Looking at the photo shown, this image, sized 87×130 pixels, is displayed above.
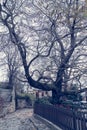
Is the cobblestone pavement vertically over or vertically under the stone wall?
under

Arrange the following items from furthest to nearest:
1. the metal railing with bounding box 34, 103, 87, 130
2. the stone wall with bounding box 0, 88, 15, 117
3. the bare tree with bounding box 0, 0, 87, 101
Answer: the stone wall with bounding box 0, 88, 15, 117, the bare tree with bounding box 0, 0, 87, 101, the metal railing with bounding box 34, 103, 87, 130

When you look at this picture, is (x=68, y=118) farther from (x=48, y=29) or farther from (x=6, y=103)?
(x=6, y=103)

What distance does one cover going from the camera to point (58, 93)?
17672 mm

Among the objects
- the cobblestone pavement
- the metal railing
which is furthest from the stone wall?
the metal railing

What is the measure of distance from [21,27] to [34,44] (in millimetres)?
1851

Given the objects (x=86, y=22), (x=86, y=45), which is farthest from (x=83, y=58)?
(x=86, y=22)

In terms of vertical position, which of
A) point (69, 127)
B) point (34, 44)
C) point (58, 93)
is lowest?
point (69, 127)

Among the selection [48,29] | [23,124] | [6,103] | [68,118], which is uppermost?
[48,29]

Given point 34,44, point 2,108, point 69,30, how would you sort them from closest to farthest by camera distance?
point 69,30, point 34,44, point 2,108

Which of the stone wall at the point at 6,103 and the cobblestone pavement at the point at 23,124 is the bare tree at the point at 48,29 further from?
the stone wall at the point at 6,103

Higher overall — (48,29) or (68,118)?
(48,29)

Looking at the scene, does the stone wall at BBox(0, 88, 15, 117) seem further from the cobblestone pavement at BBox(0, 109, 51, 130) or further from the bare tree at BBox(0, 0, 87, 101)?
the bare tree at BBox(0, 0, 87, 101)

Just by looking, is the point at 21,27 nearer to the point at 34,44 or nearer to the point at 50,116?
the point at 34,44

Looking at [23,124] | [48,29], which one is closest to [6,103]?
[23,124]
